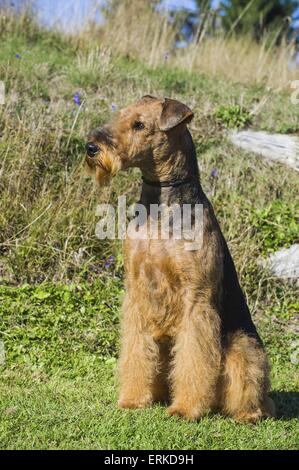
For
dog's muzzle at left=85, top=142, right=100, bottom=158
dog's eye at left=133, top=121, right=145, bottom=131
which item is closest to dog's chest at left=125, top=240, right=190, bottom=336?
dog's muzzle at left=85, top=142, right=100, bottom=158

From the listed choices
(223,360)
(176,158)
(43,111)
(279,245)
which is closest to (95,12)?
(43,111)

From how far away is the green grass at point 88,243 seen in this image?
3916 mm

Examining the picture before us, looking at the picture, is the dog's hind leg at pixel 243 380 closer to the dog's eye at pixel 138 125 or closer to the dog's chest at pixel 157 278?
the dog's chest at pixel 157 278

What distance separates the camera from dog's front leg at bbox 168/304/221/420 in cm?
394

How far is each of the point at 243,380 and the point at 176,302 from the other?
674mm

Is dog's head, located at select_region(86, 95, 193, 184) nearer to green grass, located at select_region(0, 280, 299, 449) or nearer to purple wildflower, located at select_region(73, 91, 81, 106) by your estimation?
green grass, located at select_region(0, 280, 299, 449)

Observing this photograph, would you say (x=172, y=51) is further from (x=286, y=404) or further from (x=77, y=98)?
(x=286, y=404)

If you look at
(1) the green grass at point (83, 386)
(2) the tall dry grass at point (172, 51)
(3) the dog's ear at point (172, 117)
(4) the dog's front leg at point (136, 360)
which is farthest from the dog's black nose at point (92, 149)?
(2) the tall dry grass at point (172, 51)

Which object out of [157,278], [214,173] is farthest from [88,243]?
[157,278]

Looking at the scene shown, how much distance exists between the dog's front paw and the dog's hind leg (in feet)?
0.91

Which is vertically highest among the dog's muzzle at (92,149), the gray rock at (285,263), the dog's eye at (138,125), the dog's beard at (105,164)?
the dog's eye at (138,125)

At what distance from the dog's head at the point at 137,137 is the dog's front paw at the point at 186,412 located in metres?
1.46

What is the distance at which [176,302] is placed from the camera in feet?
13.1

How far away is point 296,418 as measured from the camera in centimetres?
451
